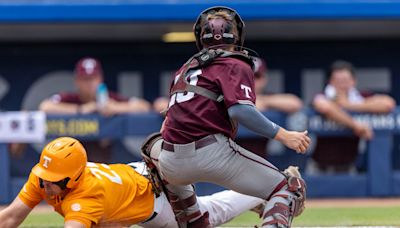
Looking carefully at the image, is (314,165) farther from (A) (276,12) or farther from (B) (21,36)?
(B) (21,36)

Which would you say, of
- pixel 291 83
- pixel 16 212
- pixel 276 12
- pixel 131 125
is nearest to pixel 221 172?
pixel 16 212

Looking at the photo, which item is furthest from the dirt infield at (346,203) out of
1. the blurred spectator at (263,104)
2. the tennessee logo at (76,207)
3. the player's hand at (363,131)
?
the tennessee logo at (76,207)

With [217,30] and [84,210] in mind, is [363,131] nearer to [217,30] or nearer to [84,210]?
[217,30]

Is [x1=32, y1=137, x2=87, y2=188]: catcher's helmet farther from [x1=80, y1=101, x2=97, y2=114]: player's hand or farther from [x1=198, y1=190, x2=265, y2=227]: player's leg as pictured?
[x1=80, y1=101, x2=97, y2=114]: player's hand

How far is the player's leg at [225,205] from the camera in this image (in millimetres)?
5891

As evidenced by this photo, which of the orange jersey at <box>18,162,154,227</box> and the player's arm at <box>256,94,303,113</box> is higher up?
the orange jersey at <box>18,162,154,227</box>

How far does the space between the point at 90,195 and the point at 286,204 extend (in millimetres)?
1135

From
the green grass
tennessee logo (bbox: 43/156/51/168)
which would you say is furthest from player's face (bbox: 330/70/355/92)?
tennessee logo (bbox: 43/156/51/168)

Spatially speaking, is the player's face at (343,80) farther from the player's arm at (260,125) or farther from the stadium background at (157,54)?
the player's arm at (260,125)

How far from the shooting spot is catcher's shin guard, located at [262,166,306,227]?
4898mm

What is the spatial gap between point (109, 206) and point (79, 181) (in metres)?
0.23

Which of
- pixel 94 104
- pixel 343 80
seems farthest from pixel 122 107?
pixel 343 80

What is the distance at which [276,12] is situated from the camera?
10422mm

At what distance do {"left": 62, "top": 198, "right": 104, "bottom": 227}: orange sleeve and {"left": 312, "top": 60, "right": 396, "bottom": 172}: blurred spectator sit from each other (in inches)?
185
